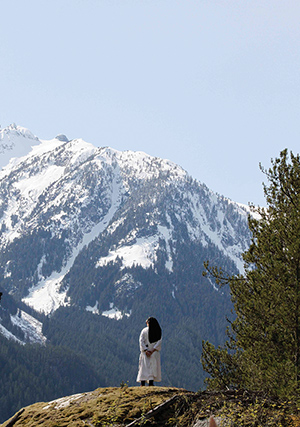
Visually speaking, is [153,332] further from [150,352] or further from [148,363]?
[148,363]

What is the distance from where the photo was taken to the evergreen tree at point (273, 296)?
1786 cm

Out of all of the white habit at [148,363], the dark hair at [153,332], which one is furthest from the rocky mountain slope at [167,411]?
the dark hair at [153,332]

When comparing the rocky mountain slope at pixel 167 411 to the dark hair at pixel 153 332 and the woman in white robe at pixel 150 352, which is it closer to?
the woman in white robe at pixel 150 352

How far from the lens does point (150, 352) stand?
1756 centimetres

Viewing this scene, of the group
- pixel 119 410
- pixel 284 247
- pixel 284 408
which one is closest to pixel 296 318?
pixel 284 247

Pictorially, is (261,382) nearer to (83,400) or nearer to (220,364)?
(220,364)

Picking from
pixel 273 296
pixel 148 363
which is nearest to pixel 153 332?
pixel 148 363

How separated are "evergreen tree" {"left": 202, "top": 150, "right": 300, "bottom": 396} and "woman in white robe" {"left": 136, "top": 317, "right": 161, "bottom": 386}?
4.16m

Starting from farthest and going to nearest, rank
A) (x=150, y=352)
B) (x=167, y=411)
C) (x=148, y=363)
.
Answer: (x=150, y=352), (x=148, y=363), (x=167, y=411)

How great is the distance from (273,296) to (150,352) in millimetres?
5419

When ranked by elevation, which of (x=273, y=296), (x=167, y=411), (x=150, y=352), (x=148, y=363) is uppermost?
(x=273, y=296)

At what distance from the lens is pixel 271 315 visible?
61.5 ft

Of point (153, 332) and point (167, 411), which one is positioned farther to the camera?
point (153, 332)

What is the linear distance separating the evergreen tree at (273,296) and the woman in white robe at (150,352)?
416 centimetres
